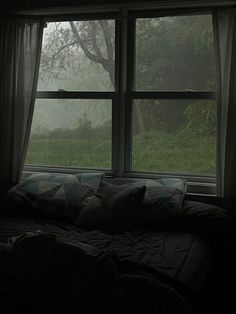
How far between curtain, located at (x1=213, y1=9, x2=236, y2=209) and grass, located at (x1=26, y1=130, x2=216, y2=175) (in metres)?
0.21

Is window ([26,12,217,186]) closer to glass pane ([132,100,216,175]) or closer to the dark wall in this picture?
glass pane ([132,100,216,175])

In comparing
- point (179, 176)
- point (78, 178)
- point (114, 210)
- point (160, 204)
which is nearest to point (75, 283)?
point (114, 210)

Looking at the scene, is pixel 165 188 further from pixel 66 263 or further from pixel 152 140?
pixel 66 263

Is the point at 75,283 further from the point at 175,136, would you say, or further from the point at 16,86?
the point at 16,86

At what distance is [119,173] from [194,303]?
1689 mm

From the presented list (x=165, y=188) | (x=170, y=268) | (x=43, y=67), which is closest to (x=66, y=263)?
(x=170, y=268)

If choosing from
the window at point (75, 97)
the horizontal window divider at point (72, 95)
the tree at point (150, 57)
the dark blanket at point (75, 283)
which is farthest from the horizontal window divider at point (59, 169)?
the dark blanket at point (75, 283)

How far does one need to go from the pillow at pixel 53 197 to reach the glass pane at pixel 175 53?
916 mm

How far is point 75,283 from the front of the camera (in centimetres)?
150

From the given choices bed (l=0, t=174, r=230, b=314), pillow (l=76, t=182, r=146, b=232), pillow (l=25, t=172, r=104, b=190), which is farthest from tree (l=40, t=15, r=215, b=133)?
pillow (l=76, t=182, r=146, b=232)

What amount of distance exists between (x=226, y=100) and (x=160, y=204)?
3.01ft

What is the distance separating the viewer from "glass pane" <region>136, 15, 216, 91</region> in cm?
312

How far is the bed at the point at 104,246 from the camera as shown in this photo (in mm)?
1502

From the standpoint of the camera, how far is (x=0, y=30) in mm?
3387
